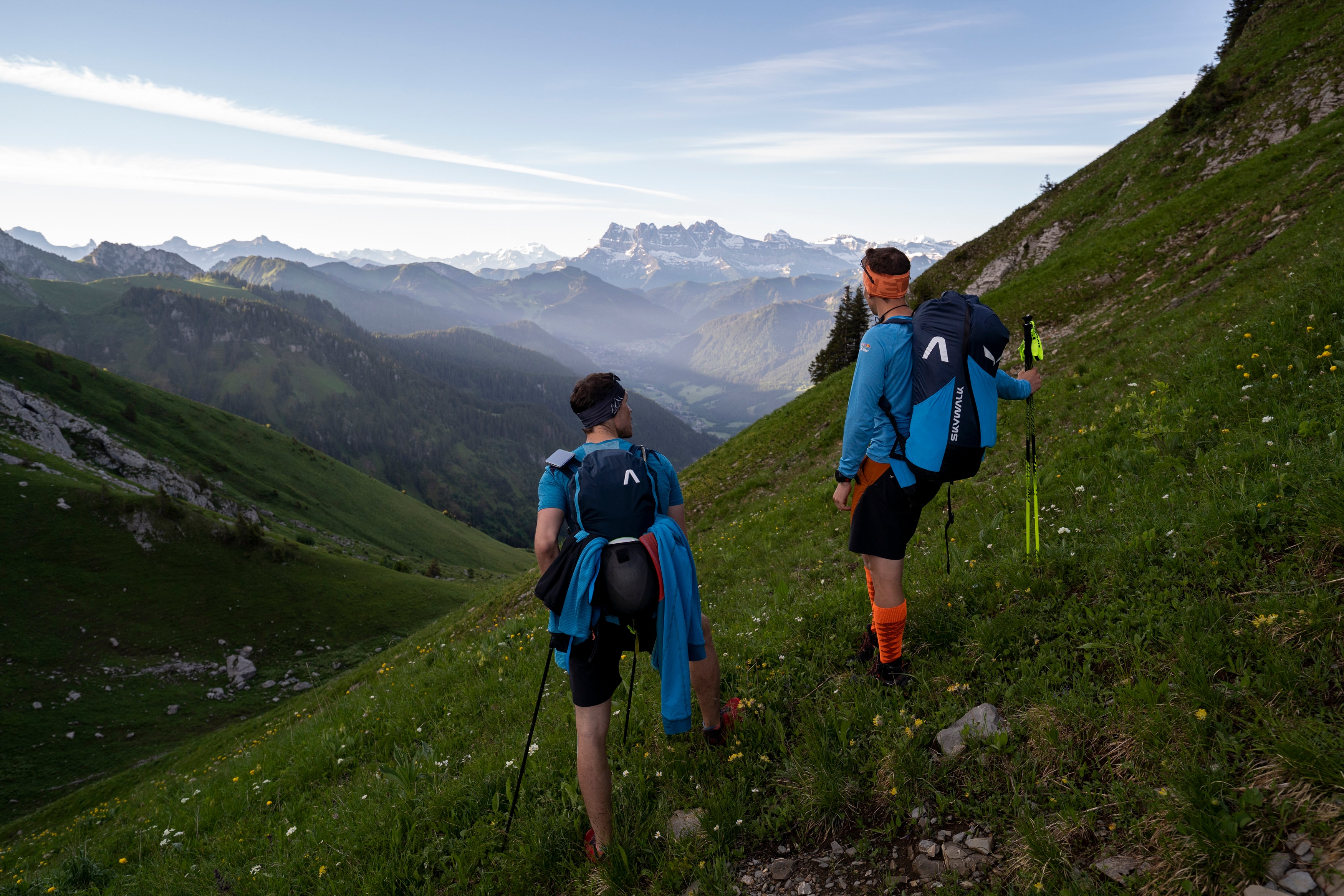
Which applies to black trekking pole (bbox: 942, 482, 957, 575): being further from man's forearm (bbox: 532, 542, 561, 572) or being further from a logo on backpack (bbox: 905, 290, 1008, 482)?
man's forearm (bbox: 532, 542, 561, 572)

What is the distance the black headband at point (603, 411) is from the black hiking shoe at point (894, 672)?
141 inches

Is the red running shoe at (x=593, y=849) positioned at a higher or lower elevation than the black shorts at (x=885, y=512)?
lower

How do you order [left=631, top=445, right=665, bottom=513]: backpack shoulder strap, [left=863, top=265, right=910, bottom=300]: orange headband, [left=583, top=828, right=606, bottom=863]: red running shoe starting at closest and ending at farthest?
[left=583, top=828, right=606, bottom=863]: red running shoe < [left=631, top=445, right=665, bottom=513]: backpack shoulder strap < [left=863, top=265, right=910, bottom=300]: orange headband

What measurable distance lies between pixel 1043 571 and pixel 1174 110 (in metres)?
48.6

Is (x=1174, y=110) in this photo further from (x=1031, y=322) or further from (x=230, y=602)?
(x=230, y=602)

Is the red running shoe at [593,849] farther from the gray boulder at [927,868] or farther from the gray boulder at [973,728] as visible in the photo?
the gray boulder at [973,728]

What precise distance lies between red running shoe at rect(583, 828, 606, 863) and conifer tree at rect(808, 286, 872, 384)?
5394 cm

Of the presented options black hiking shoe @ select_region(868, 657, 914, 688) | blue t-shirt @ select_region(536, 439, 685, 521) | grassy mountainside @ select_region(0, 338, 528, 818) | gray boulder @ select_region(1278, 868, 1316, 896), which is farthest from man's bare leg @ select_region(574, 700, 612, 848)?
grassy mountainside @ select_region(0, 338, 528, 818)

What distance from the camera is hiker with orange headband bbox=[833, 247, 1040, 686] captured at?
524 cm

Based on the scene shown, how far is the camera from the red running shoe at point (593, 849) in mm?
4770

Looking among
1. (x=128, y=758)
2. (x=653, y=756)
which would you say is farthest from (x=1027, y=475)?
(x=128, y=758)

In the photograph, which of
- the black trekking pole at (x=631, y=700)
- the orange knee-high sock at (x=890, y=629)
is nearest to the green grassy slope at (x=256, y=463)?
the black trekking pole at (x=631, y=700)

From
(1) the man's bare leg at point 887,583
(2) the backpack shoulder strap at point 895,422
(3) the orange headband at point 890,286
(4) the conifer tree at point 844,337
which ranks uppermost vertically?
(4) the conifer tree at point 844,337

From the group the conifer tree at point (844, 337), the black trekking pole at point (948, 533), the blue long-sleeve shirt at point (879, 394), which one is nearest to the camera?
the blue long-sleeve shirt at point (879, 394)
